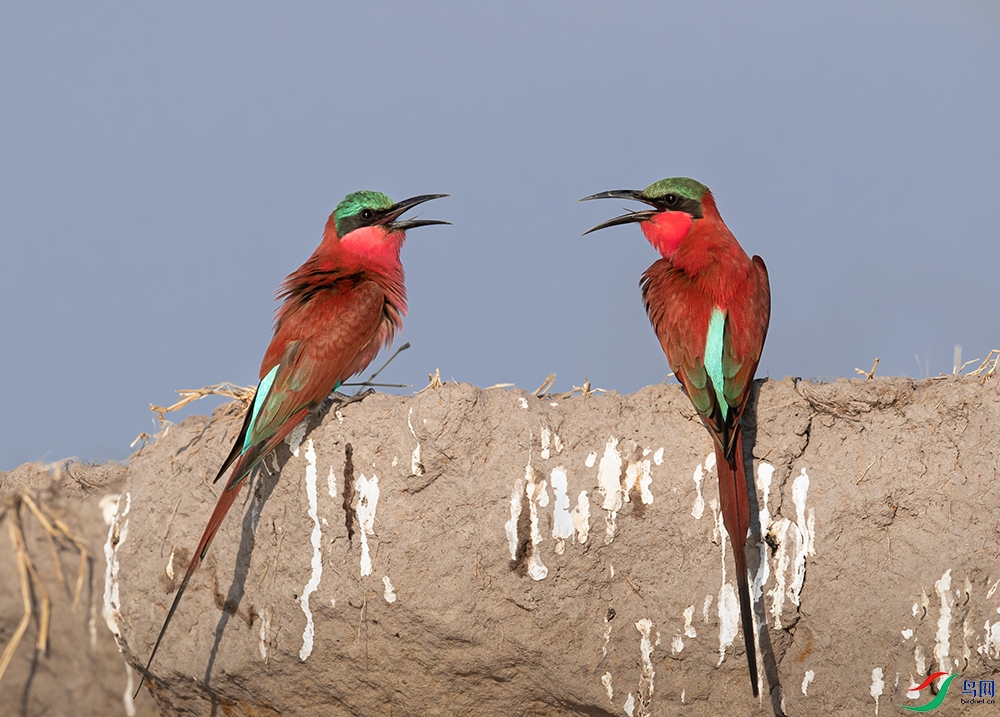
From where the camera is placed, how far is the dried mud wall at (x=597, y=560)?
4270 mm

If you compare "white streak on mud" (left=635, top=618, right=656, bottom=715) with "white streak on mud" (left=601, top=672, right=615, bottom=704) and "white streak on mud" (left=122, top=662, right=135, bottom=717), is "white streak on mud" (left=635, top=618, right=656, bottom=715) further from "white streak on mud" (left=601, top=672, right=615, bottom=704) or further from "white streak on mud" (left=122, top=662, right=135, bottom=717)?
"white streak on mud" (left=122, top=662, right=135, bottom=717)

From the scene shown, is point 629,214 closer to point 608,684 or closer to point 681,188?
point 681,188

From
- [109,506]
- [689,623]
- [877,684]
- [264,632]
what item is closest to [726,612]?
[689,623]

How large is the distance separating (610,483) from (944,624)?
1488mm

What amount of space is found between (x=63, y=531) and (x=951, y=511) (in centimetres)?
413

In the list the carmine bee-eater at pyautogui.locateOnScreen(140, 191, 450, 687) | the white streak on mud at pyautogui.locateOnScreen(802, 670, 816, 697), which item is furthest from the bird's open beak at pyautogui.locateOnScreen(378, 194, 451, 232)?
the white streak on mud at pyautogui.locateOnScreen(802, 670, 816, 697)

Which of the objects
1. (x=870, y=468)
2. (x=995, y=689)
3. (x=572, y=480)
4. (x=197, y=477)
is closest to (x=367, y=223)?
(x=197, y=477)

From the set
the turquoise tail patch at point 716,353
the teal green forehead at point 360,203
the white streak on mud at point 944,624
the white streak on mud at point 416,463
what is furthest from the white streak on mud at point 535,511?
the teal green forehead at point 360,203

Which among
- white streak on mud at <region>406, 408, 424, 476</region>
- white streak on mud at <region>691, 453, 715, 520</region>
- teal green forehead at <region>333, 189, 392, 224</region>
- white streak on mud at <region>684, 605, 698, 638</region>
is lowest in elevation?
white streak on mud at <region>684, 605, 698, 638</region>

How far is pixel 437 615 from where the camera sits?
14.6 ft

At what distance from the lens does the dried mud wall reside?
427 cm

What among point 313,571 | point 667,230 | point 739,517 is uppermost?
point 667,230

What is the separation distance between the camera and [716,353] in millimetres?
4480

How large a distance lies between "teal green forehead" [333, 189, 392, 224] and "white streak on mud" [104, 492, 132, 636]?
1.93 metres
